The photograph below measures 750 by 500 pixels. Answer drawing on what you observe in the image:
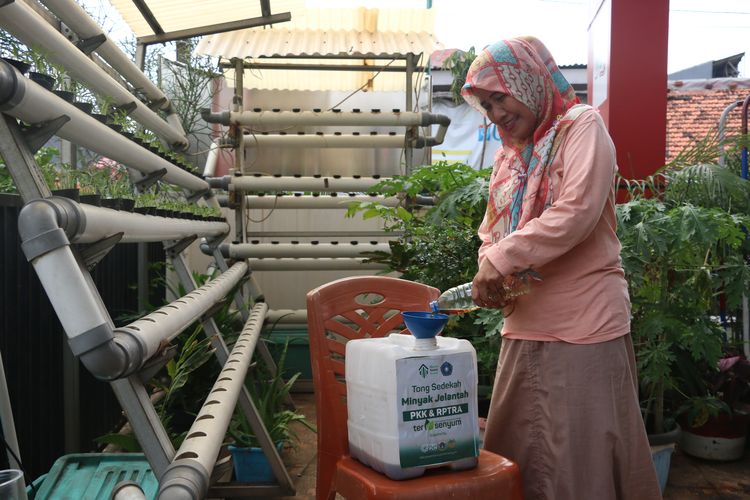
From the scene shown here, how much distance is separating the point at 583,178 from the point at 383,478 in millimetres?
882

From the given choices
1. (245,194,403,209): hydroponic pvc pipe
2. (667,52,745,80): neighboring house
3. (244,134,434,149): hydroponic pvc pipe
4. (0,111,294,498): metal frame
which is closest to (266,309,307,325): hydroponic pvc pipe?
(245,194,403,209): hydroponic pvc pipe

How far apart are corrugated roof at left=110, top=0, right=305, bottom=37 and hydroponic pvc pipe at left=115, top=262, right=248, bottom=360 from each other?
189 centimetres

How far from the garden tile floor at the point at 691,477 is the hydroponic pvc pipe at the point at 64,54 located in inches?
72.0

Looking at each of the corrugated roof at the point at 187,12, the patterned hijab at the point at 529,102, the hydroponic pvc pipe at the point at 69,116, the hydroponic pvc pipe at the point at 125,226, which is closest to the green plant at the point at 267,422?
the hydroponic pvc pipe at the point at 125,226

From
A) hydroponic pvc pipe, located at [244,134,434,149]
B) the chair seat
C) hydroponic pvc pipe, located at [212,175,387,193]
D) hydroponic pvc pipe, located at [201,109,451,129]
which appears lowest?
the chair seat

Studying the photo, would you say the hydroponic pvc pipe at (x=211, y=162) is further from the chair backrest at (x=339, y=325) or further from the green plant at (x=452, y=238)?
the chair backrest at (x=339, y=325)

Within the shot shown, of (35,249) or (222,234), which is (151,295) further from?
(35,249)

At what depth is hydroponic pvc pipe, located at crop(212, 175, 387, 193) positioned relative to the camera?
14.9 feet

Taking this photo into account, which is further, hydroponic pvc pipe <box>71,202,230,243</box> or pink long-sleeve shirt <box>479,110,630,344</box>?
pink long-sleeve shirt <box>479,110,630,344</box>

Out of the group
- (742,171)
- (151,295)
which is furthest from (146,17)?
(742,171)

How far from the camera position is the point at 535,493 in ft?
6.09

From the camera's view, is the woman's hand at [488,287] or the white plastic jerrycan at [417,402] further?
the woman's hand at [488,287]

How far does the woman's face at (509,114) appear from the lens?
189 centimetres

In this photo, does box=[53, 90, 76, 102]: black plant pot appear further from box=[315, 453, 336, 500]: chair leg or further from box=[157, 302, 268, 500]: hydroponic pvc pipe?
box=[315, 453, 336, 500]: chair leg
